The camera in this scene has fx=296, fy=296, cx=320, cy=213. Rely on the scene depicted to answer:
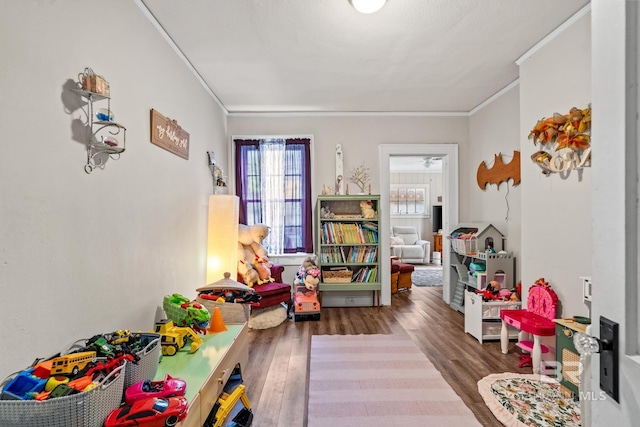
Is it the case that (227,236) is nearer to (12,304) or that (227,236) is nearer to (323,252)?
(323,252)

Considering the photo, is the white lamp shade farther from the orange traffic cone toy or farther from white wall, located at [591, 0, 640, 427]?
white wall, located at [591, 0, 640, 427]

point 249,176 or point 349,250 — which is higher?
point 249,176

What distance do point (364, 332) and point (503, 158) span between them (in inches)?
98.8

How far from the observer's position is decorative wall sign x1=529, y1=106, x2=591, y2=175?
2.00m

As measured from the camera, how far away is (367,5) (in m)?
1.94

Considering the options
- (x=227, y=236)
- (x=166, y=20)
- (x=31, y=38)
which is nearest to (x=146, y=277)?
(x=227, y=236)

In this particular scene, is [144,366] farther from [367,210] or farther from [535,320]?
[367,210]

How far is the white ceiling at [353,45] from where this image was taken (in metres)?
2.04

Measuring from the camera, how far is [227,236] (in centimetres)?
308

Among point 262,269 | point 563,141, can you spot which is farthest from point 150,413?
point 563,141

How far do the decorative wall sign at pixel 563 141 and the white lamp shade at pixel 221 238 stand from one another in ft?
9.25

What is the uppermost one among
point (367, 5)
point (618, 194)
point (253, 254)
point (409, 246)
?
point (367, 5)

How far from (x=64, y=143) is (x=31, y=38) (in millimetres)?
396

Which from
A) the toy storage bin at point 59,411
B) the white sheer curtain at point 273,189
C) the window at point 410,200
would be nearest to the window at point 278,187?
the white sheer curtain at point 273,189
